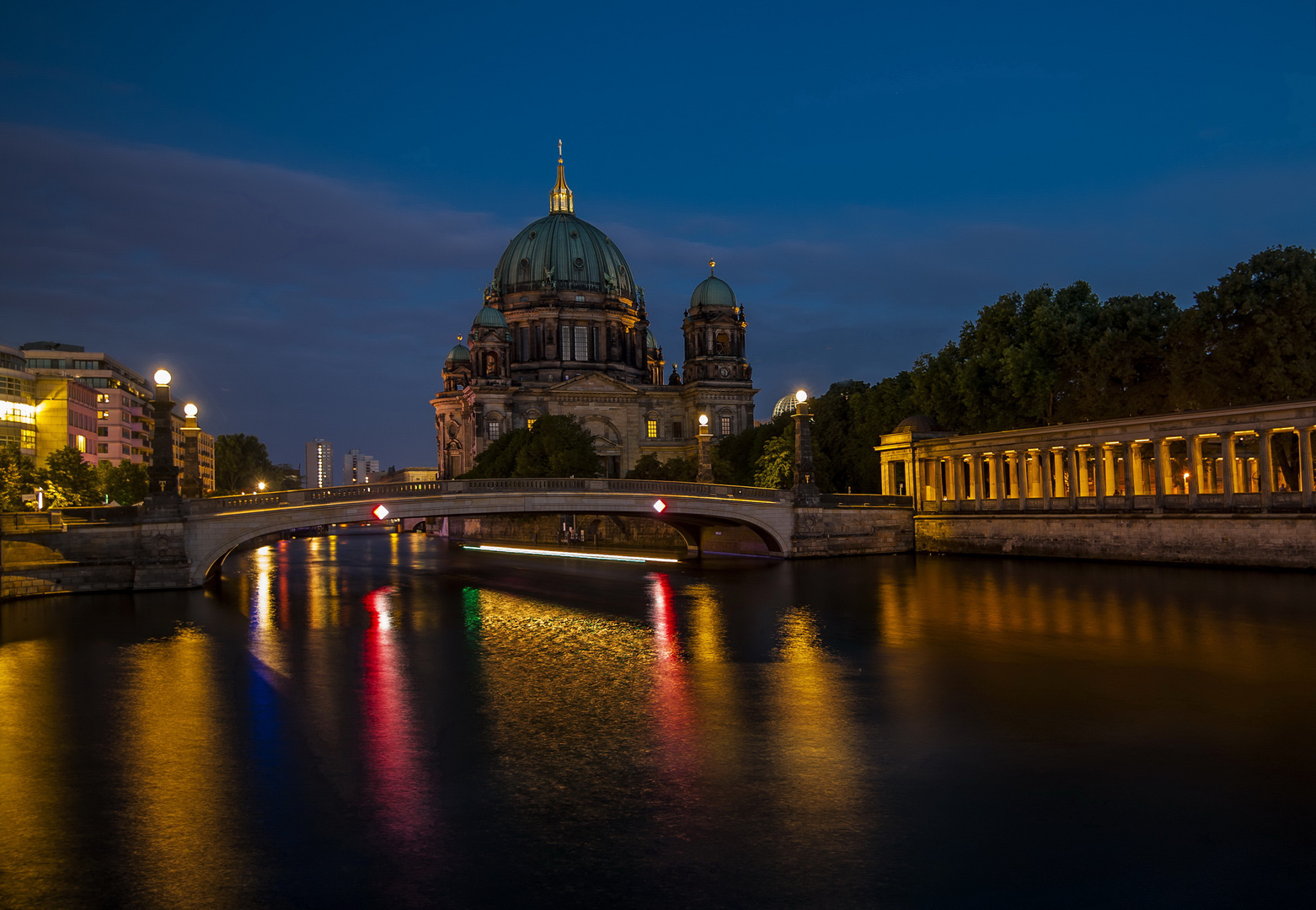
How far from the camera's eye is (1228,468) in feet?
139

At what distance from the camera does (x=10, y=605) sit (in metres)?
33.0

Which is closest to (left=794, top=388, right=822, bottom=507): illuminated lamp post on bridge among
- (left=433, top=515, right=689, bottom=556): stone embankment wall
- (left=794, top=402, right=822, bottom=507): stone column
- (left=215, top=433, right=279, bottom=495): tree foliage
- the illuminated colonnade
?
(left=794, top=402, right=822, bottom=507): stone column

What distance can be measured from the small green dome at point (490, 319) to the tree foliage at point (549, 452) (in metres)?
25.6

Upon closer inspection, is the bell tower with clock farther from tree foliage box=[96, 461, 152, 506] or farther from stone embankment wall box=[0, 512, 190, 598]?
stone embankment wall box=[0, 512, 190, 598]

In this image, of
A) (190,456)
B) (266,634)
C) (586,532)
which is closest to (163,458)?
(190,456)

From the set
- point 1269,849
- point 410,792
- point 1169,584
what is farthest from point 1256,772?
point 1169,584

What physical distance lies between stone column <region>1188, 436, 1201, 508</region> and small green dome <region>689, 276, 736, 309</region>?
2810 inches

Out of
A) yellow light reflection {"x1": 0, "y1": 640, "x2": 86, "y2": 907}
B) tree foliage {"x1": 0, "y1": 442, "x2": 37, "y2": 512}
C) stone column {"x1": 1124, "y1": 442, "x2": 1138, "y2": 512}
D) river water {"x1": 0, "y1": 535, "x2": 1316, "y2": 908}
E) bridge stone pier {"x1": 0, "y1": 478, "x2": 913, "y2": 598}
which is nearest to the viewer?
river water {"x1": 0, "y1": 535, "x2": 1316, "y2": 908}

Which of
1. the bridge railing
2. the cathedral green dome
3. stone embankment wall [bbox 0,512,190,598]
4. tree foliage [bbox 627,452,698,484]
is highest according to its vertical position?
the cathedral green dome

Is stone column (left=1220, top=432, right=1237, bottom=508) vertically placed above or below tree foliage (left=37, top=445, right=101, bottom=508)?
below

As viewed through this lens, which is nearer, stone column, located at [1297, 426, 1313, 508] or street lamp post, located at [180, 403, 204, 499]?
stone column, located at [1297, 426, 1313, 508]

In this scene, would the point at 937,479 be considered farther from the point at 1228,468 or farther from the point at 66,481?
the point at 66,481

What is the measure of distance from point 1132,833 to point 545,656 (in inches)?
536

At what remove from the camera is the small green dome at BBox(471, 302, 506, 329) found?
10994cm
